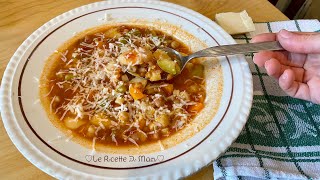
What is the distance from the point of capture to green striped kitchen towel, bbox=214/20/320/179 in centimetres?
111

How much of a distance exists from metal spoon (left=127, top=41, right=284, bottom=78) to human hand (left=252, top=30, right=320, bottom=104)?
0.14 ft

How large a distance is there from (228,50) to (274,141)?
1.22ft

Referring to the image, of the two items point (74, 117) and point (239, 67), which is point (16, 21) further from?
point (239, 67)

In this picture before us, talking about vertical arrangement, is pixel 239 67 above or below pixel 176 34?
below

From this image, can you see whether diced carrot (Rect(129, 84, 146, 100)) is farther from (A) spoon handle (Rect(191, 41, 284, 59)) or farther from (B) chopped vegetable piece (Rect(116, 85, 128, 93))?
(A) spoon handle (Rect(191, 41, 284, 59))

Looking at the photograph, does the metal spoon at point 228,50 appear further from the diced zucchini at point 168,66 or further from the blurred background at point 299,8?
the blurred background at point 299,8

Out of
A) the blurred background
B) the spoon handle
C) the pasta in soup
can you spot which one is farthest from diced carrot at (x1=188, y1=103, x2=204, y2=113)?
the blurred background

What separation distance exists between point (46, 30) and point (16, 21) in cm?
32

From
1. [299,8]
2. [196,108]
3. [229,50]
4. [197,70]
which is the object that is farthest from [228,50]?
[299,8]

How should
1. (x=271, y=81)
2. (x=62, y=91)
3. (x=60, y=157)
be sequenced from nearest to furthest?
1. (x=60, y=157)
2. (x=62, y=91)
3. (x=271, y=81)

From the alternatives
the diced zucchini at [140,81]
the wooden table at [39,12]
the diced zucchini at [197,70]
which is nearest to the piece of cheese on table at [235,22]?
the wooden table at [39,12]

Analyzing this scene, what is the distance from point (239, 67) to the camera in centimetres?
133

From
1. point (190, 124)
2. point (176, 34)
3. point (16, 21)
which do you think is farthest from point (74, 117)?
point (16, 21)

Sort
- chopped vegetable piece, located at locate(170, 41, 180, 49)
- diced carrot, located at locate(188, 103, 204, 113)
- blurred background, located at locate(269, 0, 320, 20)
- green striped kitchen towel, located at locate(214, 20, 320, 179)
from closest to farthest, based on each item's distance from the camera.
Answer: green striped kitchen towel, located at locate(214, 20, 320, 179)
diced carrot, located at locate(188, 103, 204, 113)
chopped vegetable piece, located at locate(170, 41, 180, 49)
blurred background, located at locate(269, 0, 320, 20)
